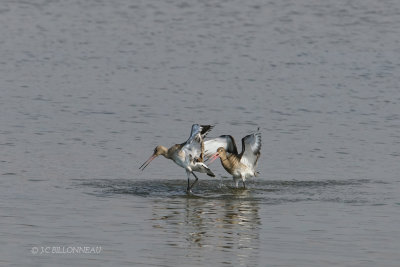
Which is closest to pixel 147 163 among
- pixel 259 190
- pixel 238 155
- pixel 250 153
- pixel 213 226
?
pixel 238 155

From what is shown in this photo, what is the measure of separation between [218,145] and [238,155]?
45 cm

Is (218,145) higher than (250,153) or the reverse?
higher

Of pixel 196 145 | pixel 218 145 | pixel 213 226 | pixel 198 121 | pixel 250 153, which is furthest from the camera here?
pixel 198 121

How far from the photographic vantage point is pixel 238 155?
19078 mm

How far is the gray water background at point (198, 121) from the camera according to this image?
1406 centimetres

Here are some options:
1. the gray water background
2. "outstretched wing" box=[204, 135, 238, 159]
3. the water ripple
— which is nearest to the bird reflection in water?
the gray water background

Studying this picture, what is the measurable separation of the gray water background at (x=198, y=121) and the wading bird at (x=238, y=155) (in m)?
0.33

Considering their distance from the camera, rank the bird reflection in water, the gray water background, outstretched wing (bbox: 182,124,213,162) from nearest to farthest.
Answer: the bird reflection in water → the gray water background → outstretched wing (bbox: 182,124,213,162)

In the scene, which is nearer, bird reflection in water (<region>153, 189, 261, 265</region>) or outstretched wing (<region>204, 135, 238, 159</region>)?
bird reflection in water (<region>153, 189, 261, 265</region>)

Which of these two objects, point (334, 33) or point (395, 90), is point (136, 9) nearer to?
point (334, 33)

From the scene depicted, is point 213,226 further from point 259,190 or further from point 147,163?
point 147,163

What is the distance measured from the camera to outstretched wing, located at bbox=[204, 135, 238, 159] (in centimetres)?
1920

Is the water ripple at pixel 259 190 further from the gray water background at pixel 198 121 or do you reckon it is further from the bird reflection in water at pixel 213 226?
the bird reflection in water at pixel 213 226

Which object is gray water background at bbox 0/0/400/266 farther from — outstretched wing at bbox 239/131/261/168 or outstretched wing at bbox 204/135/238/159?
outstretched wing at bbox 204/135/238/159
